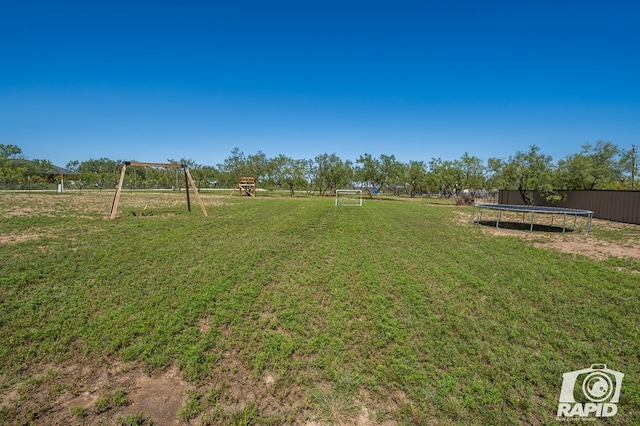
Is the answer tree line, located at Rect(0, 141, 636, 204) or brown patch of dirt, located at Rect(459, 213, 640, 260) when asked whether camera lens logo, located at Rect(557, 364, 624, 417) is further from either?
tree line, located at Rect(0, 141, 636, 204)

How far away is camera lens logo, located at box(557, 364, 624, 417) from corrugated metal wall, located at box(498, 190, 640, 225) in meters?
17.3

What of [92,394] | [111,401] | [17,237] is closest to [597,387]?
[111,401]

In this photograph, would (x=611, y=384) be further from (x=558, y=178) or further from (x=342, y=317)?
(x=558, y=178)

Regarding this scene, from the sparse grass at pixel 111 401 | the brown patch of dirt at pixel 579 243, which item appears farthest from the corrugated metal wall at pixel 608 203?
the sparse grass at pixel 111 401

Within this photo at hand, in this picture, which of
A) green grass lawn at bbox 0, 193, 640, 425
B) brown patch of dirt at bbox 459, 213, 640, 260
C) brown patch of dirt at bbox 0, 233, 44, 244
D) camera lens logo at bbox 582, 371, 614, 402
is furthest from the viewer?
brown patch of dirt at bbox 459, 213, 640, 260

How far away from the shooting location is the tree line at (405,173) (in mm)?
22594

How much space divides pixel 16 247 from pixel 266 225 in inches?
267

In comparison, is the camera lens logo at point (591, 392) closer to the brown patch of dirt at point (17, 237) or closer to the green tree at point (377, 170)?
the brown patch of dirt at point (17, 237)

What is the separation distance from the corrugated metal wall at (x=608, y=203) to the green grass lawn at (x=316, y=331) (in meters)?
11.8

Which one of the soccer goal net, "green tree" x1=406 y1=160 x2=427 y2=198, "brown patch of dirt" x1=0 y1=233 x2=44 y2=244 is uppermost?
"green tree" x1=406 y1=160 x2=427 y2=198

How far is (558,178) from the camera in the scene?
927 inches

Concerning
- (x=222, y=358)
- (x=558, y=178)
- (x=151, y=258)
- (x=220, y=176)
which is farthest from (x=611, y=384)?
(x=220, y=176)

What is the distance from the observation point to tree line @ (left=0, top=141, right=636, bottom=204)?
74.1 ft

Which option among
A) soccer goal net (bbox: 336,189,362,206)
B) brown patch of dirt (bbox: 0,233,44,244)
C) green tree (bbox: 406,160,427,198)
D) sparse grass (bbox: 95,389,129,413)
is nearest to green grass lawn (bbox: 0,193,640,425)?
sparse grass (bbox: 95,389,129,413)
